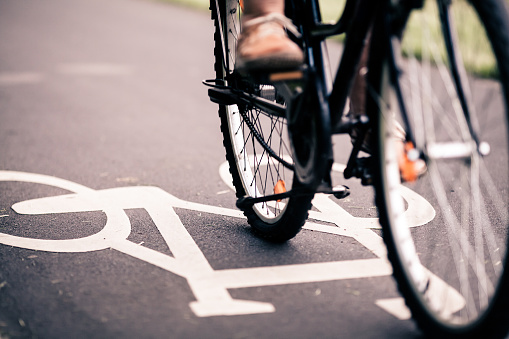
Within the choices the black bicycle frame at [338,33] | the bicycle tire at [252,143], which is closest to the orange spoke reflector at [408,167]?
the black bicycle frame at [338,33]

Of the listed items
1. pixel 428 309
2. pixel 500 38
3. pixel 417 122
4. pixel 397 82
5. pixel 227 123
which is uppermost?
pixel 500 38

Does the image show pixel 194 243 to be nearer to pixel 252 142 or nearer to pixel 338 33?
pixel 252 142

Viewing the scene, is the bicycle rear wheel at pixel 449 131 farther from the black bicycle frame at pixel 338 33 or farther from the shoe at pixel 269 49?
the shoe at pixel 269 49

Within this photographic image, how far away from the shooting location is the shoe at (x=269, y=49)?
246 centimetres

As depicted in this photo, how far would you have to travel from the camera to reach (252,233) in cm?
342

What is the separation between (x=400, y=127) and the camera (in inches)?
102

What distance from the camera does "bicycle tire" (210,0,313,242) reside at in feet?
10.1

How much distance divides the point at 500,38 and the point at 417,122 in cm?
38

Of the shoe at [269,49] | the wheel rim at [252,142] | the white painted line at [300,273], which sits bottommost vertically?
the white painted line at [300,273]

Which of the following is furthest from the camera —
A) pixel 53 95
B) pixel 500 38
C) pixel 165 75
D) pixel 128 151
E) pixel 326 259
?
pixel 165 75

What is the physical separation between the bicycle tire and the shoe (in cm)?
44

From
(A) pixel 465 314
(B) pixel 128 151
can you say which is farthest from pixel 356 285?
(B) pixel 128 151

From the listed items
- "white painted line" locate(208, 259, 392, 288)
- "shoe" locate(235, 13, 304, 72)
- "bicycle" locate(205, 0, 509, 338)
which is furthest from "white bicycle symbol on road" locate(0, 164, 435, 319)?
"shoe" locate(235, 13, 304, 72)

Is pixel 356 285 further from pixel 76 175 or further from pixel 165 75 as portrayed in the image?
pixel 165 75
